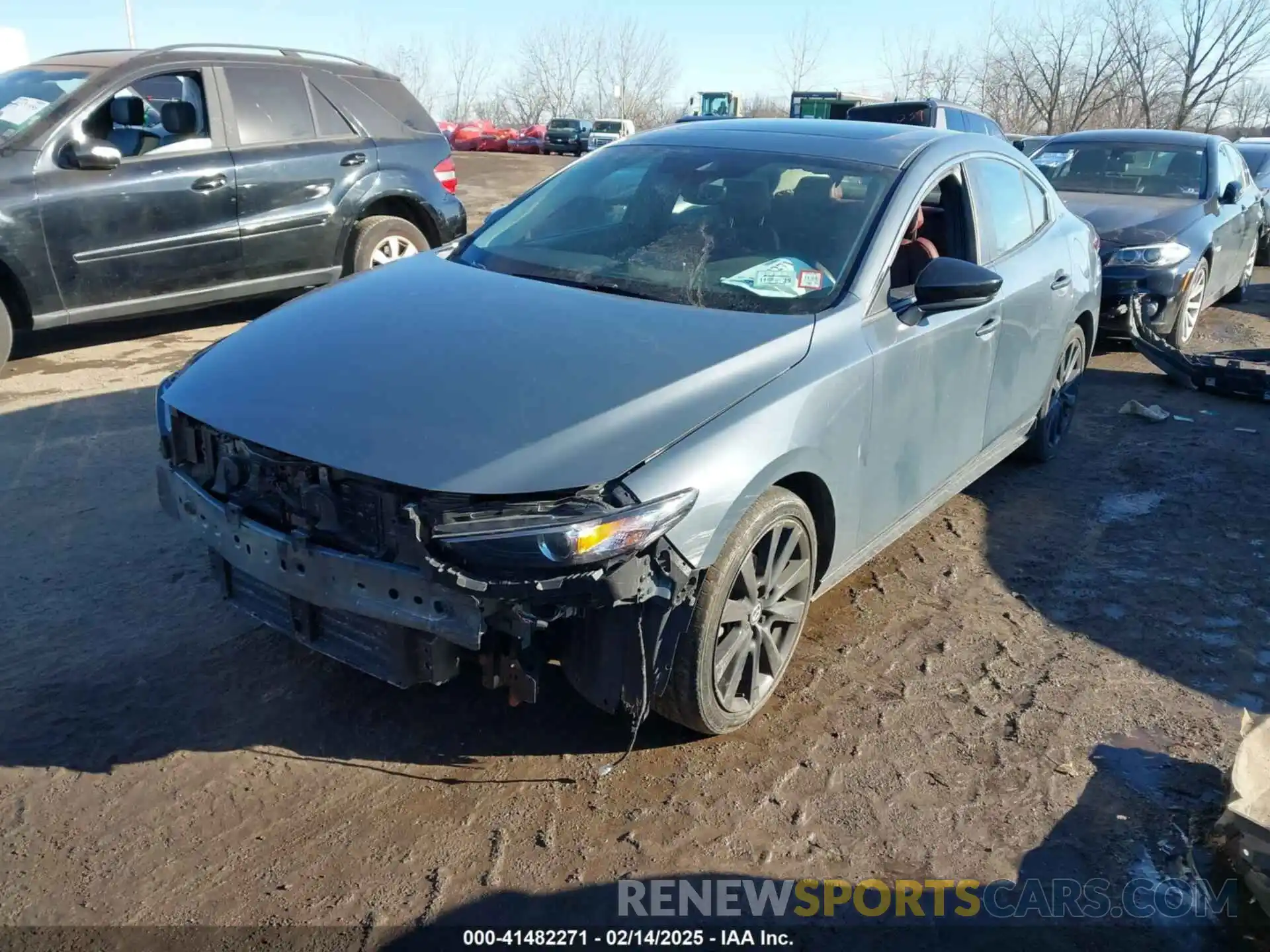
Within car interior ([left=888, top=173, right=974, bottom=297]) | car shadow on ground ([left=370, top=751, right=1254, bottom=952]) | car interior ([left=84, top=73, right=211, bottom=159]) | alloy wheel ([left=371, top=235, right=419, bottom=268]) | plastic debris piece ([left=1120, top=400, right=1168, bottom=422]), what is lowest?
car shadow on ground ([left=370, top=751, right=1254, bottom=952])

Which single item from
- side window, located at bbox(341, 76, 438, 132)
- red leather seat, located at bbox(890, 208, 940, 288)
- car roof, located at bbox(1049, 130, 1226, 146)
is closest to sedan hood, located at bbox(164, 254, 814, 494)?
red leather seat, located at bbox(890, 208, 940, 288)

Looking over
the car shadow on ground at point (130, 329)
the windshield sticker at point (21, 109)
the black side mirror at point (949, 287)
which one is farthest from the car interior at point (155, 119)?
the black side mirror at point (949, 287)

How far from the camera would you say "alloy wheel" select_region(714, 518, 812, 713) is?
3041 millimetres

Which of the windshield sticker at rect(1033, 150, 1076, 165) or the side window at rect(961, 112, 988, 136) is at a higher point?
the side window at rect(961, 112, 988, 136)

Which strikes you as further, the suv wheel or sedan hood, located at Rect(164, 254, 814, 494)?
the suv wheel

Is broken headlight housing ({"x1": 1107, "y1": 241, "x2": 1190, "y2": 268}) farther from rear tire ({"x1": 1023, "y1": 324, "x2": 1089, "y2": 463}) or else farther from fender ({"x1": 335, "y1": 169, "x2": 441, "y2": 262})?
fender ({"x1": 335, "y1": 169, "x2": 441, "y2": 262})

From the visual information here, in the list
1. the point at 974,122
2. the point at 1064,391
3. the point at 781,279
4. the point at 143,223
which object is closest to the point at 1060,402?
the point at 1064,391

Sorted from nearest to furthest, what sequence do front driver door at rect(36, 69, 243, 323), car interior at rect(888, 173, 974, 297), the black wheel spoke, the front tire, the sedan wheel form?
the front tire, the black wheel spoke, car interior at rect(888, 173, 974, 297), front driver door at rect(36, 69, 243, 323), the sedan wheel

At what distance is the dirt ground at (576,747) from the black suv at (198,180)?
222cm

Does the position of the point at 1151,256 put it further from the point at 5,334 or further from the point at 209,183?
the point at 5,334

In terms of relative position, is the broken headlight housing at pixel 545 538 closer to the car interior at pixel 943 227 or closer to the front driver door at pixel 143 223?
the car interior at pixel 943 227

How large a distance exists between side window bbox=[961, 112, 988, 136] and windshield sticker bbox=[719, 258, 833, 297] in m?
11.7

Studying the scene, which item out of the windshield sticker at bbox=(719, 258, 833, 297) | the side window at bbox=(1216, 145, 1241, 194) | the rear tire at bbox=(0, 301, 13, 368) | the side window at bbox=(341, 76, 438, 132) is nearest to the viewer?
the windshield sticker at bbox=(719, 258, 833, 297)

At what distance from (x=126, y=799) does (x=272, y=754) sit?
395 millimetres
